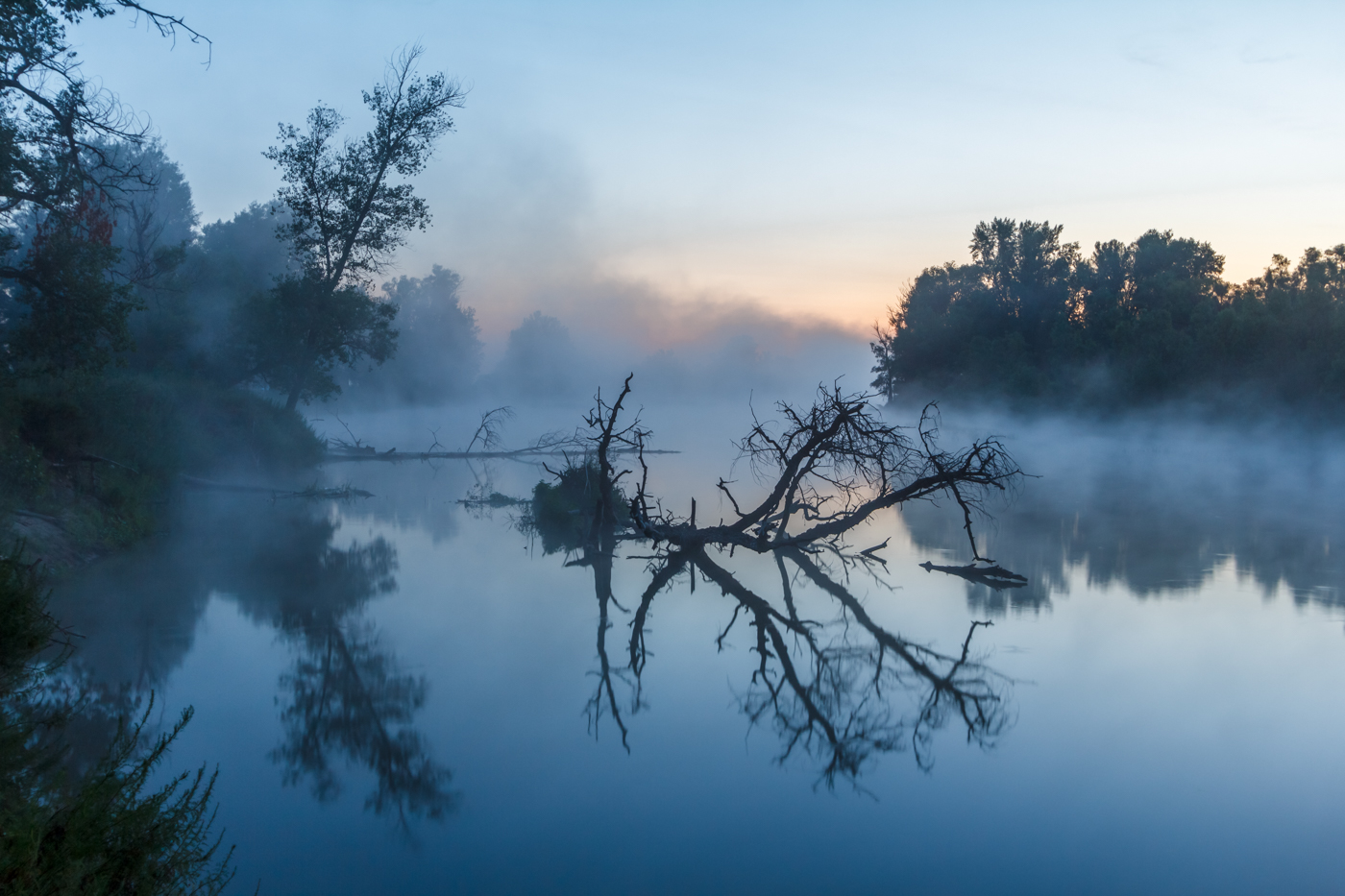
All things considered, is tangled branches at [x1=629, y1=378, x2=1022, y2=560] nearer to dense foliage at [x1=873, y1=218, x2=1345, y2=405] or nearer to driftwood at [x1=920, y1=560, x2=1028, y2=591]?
driftwood at [x1=920, y1=560, x2=1028, y2=591]

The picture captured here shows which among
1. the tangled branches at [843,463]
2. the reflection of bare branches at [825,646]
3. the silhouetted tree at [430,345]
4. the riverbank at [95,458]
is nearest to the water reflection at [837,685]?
the reflection of bare branches at [825,646]

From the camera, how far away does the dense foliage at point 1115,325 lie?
35941mm

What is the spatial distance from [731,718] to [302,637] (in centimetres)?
507

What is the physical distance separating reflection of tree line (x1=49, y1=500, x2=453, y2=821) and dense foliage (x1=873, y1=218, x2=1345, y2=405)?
2404cm

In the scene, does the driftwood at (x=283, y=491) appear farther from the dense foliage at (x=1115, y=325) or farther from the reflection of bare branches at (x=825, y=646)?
the dense foliage at (x=1115, y=325)

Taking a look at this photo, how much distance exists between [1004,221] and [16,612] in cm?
5185

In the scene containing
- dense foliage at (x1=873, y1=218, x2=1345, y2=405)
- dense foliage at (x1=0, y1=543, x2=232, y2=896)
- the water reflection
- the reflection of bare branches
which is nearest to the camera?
dense foliage at (x1=0, y1=543, x2=232, y2=896)

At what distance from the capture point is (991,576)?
532 inches

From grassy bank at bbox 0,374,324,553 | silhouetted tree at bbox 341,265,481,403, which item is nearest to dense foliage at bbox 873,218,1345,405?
grassy bank at bbox 0,374,324,553

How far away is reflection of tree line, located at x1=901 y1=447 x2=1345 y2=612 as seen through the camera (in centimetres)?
1381

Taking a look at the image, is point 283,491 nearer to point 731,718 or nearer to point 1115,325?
point 731,718

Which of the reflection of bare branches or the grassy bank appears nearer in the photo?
the reflection of bare branches

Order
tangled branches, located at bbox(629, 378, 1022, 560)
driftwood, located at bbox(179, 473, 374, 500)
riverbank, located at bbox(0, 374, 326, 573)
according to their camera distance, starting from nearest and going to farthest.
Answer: tangled branches, located at bbox(629, 378, 1022, 560)
riverbank, located at bbox(0, 374, 326, 573)
driftwood, located at bbox(179, 473, 374, 500)

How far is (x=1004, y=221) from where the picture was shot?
5081 centimetres
